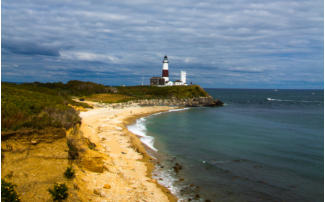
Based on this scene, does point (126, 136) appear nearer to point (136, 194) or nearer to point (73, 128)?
point (73, 128)

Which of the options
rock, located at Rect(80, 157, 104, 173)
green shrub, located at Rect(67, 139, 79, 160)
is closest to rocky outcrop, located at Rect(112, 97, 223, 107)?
rock, located at Rect(80, 157, 104, 173)

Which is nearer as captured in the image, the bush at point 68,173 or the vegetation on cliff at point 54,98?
the bush at point 68,173

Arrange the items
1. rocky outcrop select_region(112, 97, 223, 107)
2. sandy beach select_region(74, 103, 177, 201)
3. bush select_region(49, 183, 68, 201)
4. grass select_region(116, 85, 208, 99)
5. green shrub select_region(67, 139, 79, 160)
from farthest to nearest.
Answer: grass select_region(116, 85, 208, 99) → rocky outcrop select_region(112, 97, 223, 107) → green shrub select_region(67, 139, 79, 160) → sandy beach select_region(74, 103, 177, 201) → bush select_region(49, 183, 68, 201)

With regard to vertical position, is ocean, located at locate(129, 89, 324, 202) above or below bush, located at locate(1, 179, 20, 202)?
below

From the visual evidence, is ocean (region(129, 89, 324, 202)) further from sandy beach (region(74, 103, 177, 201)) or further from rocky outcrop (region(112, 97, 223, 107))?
A: rocky outcrop (region(112, 97, 223, 107))

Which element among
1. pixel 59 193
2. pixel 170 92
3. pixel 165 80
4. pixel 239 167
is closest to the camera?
pixel 59 193

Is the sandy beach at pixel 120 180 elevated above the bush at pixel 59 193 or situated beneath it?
situated beneath

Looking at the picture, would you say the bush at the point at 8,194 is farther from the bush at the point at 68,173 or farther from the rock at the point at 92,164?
the rock at the point at 92,164

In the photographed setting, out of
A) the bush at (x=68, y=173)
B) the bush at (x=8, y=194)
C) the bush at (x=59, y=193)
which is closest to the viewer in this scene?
the bush at (x=8, y=194)

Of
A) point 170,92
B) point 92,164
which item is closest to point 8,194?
point 92,164

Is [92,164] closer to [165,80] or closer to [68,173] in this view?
[68,173]

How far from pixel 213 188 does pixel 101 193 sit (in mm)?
5569

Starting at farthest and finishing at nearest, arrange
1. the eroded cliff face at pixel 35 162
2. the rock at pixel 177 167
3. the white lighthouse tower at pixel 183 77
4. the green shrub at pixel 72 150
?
the white lighthouse tower at pixel 183 77, the rock at pixel 177 167, the green shrub at pixel 72 150, the eroded cliff face at pixel 35 162

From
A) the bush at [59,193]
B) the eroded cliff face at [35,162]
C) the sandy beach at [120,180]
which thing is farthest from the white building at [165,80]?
the bush at [59,193]
